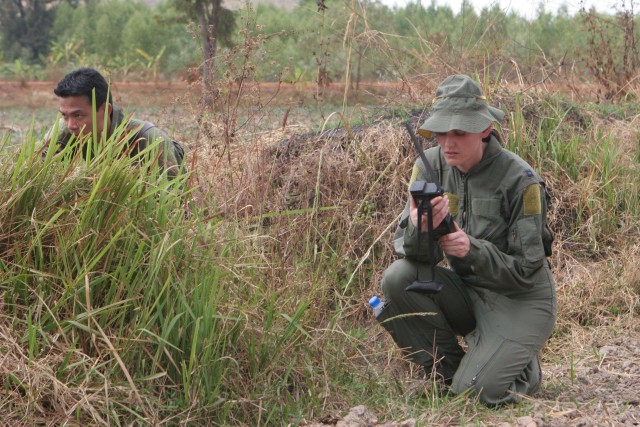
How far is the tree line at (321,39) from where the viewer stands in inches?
237

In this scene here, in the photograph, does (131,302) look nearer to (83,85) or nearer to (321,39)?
(83,85)

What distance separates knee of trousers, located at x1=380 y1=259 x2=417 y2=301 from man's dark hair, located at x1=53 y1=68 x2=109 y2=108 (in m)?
1.63

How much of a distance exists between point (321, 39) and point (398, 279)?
248 centimetres

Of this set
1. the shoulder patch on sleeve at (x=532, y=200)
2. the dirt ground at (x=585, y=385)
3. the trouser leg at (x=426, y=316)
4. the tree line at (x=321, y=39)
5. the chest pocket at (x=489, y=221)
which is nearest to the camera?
the dirt ground at (x=585, y=385)

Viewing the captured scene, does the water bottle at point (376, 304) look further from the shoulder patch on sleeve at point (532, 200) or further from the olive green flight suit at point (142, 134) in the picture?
the olive green flight suit at point (142, 134)

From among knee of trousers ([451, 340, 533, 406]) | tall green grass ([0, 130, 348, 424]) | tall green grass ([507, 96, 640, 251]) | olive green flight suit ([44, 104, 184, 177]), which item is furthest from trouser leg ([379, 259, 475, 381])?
tall green grass ([507, 96, 640, 251])

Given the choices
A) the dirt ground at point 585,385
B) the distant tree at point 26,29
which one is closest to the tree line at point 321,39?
the distant tree at point 26,29

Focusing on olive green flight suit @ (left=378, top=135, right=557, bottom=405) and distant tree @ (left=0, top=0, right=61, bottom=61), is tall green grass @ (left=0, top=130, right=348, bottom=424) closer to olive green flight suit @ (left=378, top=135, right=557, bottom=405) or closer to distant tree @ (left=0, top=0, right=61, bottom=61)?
olive green flight suit @ (left=378, top=135, right=557, bottom=405)

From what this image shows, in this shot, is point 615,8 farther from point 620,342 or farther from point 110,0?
point 110,0

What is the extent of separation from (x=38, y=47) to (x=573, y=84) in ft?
123

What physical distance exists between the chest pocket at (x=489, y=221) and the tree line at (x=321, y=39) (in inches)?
68.8

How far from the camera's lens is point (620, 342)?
4797mm

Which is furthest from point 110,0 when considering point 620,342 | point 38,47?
point 620,342

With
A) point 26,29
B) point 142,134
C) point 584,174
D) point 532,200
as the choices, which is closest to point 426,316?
point 532,200
